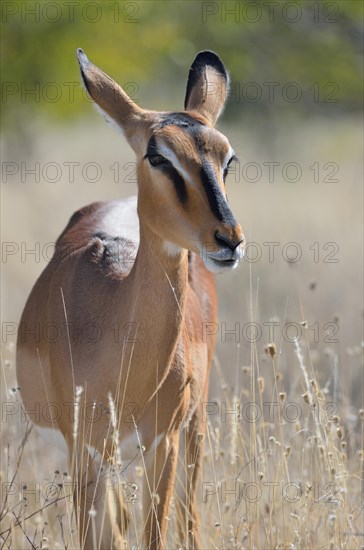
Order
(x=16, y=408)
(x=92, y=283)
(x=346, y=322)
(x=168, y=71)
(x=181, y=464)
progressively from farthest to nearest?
(x=168, y=71) < (x=346, y=322) < (x=16, y=408) < (x=181, y=464) < (x=92, y=283)

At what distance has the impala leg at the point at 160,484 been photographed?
5289mm

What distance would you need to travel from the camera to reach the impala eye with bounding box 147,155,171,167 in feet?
15.9

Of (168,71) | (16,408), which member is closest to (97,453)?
(16,408)

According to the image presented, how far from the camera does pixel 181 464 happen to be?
627 centimetres

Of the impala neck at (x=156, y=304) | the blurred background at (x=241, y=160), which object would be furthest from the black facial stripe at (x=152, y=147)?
the blurred background at (x=241, y=160)

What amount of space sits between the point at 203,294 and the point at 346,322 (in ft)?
13.7

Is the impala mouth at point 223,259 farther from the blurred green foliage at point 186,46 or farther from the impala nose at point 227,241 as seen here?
the blurred green foliage at point 186,46

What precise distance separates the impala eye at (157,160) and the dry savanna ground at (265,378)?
728mm

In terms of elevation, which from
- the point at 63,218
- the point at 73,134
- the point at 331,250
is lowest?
the point at 331,250

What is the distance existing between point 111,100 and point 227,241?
4.07ft

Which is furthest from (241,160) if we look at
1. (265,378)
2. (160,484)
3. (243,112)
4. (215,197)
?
(215,197)

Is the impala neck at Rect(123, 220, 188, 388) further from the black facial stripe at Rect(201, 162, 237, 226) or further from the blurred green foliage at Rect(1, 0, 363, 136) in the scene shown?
the blurred green foliage at Rect(1, 0, 363, 136)

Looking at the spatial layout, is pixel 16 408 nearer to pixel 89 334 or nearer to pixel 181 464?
pixel 181 464

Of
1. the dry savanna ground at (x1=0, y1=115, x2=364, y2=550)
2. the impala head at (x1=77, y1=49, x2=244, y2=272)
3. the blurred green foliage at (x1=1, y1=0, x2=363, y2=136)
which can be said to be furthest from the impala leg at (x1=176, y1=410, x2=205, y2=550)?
the blurred green foliage at (x1=1, y1=0, x2=363, y2=136)
